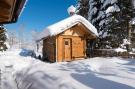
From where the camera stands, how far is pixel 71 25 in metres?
23.3

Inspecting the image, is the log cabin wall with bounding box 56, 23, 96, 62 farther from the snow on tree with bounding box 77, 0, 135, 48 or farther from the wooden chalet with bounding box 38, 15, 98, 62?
the snow on tree with bounding box 77, 0, 135, 48

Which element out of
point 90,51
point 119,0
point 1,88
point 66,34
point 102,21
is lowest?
point 1,88

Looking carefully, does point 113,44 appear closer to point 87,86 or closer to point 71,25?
point 71,25

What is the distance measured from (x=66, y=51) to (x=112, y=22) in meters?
5.98

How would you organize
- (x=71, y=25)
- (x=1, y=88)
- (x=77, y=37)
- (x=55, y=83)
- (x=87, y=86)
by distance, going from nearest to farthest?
(x=87, y=86) → (x=55, y=83) → (x=1, y=88) → (x=71, y=25) → (x=77, y=37)

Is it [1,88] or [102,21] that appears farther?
[102,21]

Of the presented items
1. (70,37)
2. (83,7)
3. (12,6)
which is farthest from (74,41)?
(12,6)

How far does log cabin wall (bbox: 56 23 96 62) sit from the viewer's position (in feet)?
78.5

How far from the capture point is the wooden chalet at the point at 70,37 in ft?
76.3

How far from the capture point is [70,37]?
24641 millimetres

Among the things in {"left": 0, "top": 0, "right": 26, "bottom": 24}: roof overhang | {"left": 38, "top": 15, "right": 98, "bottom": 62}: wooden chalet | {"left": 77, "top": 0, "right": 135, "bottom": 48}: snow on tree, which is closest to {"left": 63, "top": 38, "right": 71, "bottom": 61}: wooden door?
{"left": 38, "top": 15, "right": 98, "bottom": 62}: wooden chalet

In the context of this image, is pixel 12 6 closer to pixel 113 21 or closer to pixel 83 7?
pixel 113 21

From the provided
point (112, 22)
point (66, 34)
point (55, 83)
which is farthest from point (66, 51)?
point (55, 83)

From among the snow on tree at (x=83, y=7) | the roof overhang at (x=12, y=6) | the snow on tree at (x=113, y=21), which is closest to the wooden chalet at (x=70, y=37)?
the snow on tree at (x=113, y=21)
